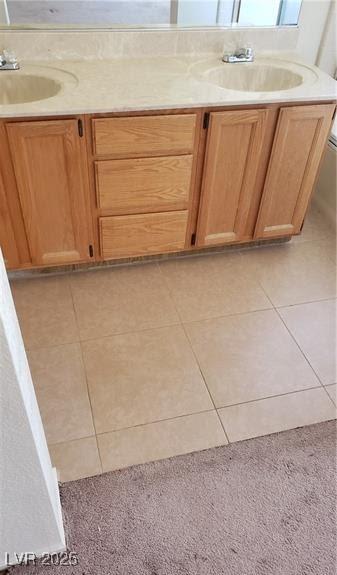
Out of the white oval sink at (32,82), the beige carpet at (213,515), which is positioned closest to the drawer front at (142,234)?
the white oval sink at (32,82)

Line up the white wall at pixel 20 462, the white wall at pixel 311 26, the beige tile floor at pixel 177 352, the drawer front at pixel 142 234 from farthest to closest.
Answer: the white wall at pixel 311 26 → the drawer front at pixel 142 234 → the beige tile floor at pixel 177 352 → the white wall at pixel 20 462

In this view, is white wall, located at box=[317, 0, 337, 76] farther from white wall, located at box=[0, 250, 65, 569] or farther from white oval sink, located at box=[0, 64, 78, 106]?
white wall, located at box=[0, 250, 65, 569]

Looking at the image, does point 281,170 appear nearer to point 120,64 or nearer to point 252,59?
point 252,59

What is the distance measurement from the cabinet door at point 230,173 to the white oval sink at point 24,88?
0.67 metres

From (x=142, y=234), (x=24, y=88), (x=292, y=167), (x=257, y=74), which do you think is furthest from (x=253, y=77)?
(x=24, y=88)

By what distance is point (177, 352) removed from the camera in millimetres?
1863

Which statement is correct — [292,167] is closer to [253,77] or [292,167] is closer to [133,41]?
[253,77]

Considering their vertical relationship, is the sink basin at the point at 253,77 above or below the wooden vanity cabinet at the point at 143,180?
above

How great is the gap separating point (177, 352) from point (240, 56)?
134 cm

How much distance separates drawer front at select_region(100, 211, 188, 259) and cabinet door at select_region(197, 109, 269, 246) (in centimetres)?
11

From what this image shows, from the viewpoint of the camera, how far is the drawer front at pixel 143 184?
1.86m

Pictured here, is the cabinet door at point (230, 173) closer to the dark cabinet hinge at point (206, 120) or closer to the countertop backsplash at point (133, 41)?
the dark cabinet hinge at point (206, 120)

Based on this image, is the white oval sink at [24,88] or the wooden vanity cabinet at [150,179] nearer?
the wooden vanity cabinet at [150,179]

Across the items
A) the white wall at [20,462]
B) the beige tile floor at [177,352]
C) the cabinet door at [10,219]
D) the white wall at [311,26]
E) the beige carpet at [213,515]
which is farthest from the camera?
the white wall at [311,26]
